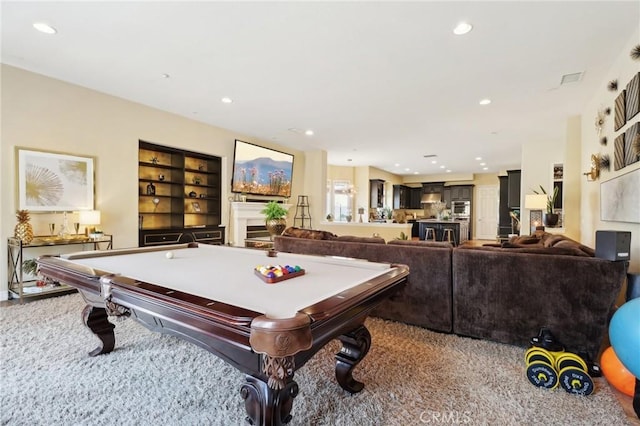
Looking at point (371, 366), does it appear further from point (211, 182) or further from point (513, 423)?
point (211, 182)

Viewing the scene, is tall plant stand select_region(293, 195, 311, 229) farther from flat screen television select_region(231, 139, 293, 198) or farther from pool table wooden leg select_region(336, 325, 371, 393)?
pool table wooden leg select_region(336, 325, 371, 393)

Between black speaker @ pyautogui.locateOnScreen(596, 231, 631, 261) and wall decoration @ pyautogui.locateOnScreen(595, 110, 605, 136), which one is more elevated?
wall decoration @ pyautogui.locateOnScreen(595, 110, 605, 136)

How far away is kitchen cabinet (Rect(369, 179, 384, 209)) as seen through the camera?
10773mm

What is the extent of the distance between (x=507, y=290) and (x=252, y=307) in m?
2.24

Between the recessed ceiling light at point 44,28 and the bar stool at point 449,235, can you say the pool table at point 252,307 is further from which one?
the bar stool at point 449,235

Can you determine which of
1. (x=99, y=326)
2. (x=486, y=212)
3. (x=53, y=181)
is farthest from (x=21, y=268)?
(x=486, y=212)

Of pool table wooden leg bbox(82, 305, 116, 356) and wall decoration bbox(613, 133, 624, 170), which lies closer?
pool table wooden leg bbox(82, 305, 116, 356)

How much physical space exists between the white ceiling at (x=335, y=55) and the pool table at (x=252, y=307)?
6.74 ft

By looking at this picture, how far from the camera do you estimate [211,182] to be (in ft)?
20.7

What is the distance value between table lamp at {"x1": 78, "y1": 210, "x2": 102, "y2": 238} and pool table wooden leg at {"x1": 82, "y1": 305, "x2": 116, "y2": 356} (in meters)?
2.14

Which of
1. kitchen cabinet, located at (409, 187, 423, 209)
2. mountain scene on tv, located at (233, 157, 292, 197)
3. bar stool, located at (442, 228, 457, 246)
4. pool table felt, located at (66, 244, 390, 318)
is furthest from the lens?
kitchen cabinet, located at (409, 187, 423, 209)

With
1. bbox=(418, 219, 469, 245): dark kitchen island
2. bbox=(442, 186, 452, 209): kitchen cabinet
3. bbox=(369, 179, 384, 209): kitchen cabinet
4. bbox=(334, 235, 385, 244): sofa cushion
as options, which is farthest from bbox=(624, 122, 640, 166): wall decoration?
bbox=(442, 186, 452, 209): kitchen cabinet

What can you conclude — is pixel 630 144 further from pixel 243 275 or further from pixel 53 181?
pixel 53 181

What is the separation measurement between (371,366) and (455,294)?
106cm
